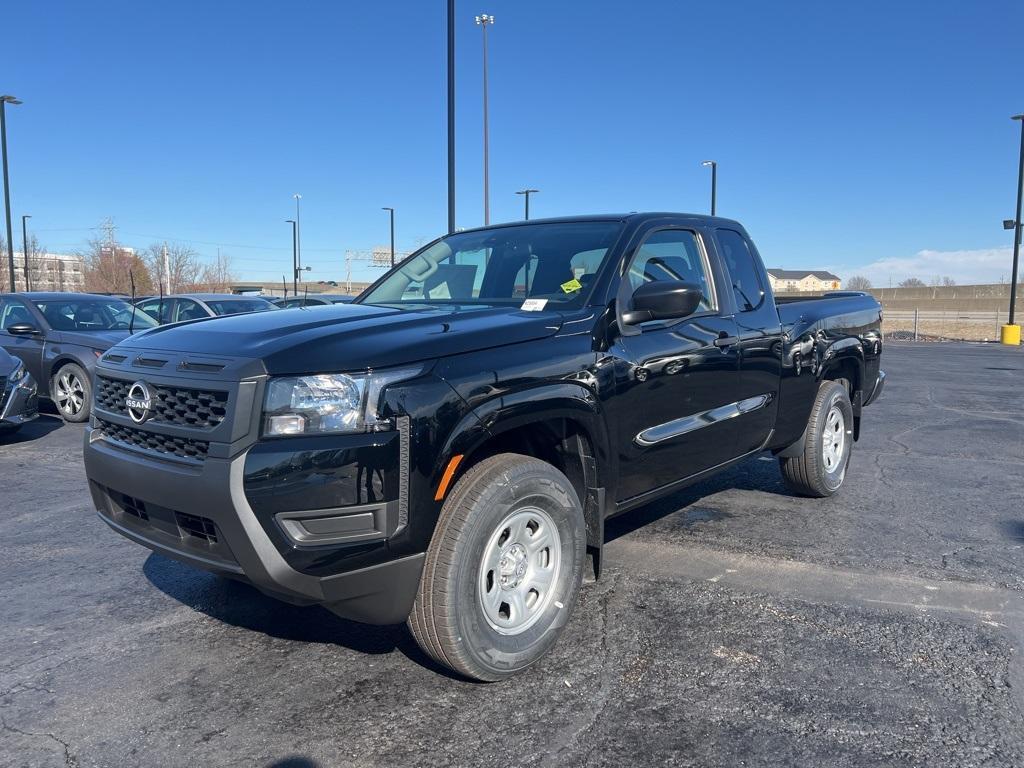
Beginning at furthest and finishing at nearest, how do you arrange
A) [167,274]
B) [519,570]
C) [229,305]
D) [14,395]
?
Answer: [167,274] < [229,305] < [14,395] < [519,570]

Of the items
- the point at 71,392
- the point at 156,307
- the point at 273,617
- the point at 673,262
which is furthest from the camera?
the point at 156,307

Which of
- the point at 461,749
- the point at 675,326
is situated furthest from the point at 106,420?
the point at 675,326

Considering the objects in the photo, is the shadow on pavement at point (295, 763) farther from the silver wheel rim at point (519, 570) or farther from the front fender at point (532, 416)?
the front fender at point (532, 416)

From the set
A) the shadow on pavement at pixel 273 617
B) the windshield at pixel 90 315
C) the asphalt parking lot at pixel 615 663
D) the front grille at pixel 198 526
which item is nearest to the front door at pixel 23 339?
the windshield at pixel 90 315

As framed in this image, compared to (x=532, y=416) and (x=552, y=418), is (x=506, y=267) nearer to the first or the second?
(x=552, y=418)

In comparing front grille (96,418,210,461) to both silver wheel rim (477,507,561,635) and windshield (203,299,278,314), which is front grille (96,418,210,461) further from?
windshield (203,299,278,314)

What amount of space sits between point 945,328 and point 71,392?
3786 centimetres

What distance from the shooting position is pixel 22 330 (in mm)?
9438

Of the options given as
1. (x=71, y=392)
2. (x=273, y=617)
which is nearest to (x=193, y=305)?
(x=71, y=392)

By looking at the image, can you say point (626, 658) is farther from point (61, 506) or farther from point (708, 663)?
point (61, 506)

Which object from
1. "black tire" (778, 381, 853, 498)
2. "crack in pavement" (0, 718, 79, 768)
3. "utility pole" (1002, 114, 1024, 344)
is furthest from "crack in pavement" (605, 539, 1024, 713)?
"utility pole" (1002, 114, 1024, 344)

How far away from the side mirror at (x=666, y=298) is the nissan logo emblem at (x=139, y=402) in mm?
2077

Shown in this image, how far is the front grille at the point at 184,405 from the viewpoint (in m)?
2.80

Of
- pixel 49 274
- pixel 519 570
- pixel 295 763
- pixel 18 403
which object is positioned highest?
pixel 49 274
